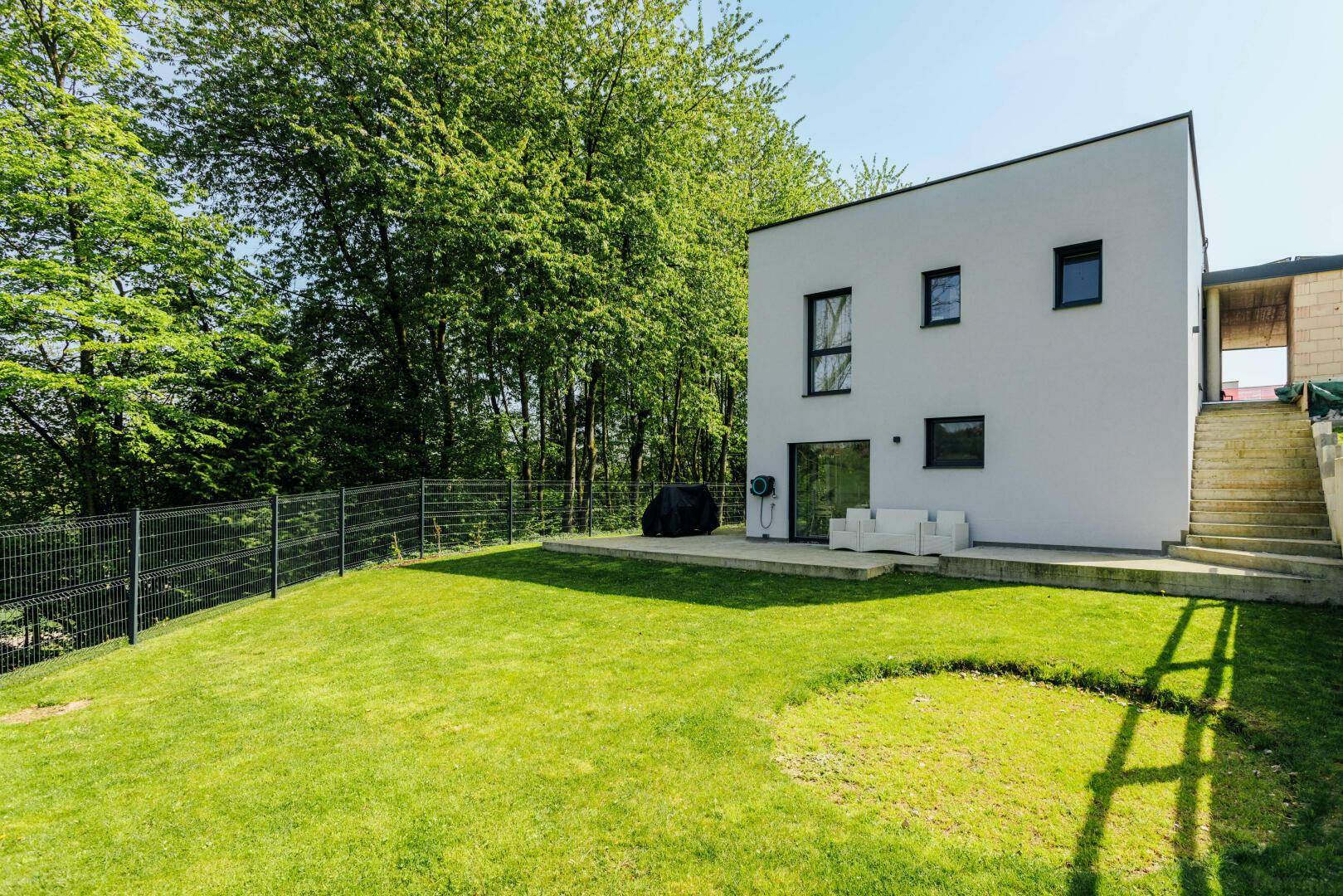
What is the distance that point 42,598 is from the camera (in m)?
5.29

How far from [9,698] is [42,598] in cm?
109

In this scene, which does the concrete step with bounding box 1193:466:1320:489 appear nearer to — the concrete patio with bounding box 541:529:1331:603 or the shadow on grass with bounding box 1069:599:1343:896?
the concrete patio with bounding box 541:529:1331:603

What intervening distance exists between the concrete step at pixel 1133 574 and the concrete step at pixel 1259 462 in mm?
2317

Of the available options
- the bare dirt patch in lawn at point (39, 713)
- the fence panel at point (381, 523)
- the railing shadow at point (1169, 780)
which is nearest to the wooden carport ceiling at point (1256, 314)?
the railing shadow at point (1169, 780)

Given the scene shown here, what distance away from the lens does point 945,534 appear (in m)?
8.91

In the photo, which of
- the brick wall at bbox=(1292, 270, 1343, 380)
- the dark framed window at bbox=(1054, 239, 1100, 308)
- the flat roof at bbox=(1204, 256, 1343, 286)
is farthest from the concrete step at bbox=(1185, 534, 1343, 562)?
the brick wall at bbox=(1292, 270, 1343, 380)

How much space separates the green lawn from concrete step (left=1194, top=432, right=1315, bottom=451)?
15.3ft

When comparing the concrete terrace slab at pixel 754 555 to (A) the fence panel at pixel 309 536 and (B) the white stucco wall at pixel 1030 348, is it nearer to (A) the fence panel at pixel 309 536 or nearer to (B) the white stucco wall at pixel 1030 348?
(B) the white stucco wall at pixel 1030 348

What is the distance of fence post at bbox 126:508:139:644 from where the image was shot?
19.8 ft

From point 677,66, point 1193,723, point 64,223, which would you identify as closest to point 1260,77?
point 1193,723

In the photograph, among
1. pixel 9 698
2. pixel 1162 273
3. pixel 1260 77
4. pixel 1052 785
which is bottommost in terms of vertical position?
pixel 9 698

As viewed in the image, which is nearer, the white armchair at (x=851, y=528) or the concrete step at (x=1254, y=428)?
the concrete step at (x=1254, y=428)

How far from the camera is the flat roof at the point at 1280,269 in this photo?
39.2ft

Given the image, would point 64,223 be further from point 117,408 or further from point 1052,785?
point 1052,785
